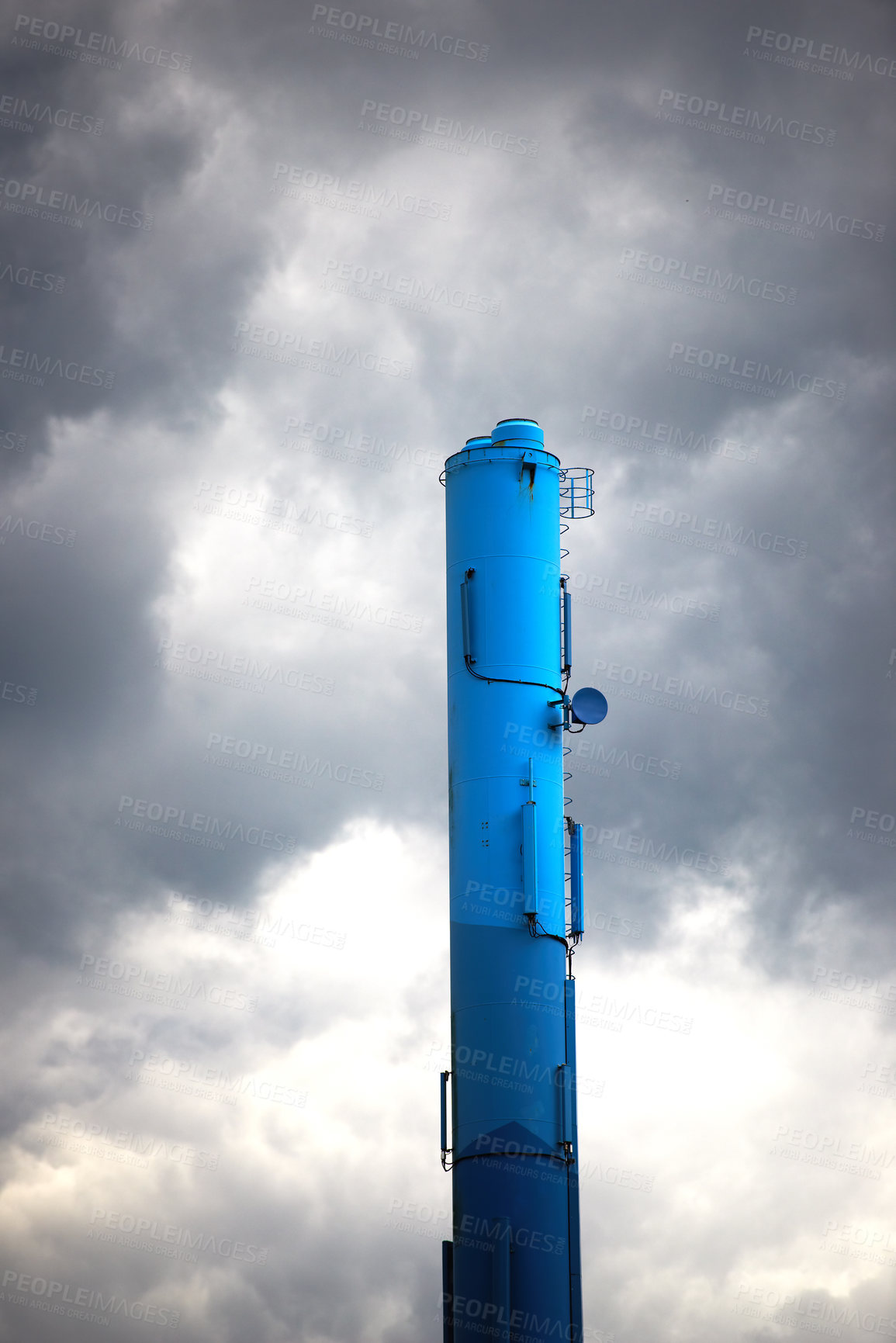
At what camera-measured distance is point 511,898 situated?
42125mm

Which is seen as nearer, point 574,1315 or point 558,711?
point 574,1315

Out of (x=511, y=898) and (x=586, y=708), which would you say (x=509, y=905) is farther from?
(x=586, y=708)

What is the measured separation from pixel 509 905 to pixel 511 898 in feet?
0.59

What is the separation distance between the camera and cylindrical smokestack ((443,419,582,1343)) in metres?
39.9

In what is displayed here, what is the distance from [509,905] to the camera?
42062 millimetres

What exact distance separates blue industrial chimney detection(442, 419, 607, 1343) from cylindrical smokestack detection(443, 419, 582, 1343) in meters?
0.04

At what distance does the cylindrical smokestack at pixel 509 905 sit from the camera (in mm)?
39875

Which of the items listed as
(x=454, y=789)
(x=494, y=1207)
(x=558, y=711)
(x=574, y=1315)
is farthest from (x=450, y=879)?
(x=574, y=1315)

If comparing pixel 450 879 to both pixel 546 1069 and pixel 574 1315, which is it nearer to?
pixel 546 1069

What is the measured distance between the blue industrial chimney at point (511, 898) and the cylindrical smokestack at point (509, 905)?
0.04 m

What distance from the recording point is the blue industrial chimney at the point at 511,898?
131 feet

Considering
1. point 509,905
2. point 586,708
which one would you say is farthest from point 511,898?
point 586,708

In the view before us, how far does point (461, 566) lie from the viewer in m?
44.6

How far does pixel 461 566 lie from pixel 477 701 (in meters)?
3.57
